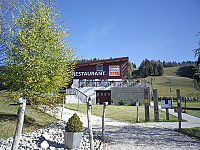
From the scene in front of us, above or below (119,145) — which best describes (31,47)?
above

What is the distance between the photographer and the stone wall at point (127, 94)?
25.6 m

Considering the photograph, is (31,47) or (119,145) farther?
(31,47)

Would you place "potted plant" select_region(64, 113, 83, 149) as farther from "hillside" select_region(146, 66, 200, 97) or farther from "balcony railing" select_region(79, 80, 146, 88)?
"hillside" select_region(146, 66, 200, 97)

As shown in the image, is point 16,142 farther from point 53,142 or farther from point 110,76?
point 110,76

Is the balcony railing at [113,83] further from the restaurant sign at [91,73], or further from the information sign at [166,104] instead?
the information sign at [166,104]

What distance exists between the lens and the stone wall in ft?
84.0

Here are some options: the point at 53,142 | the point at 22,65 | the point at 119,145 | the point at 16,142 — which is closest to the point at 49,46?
Answer: the point at 22,65

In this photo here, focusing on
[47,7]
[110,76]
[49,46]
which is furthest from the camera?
[110,76]

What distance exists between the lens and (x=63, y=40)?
939 centimetres

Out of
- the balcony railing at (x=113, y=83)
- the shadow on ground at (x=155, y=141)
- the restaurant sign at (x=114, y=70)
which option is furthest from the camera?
the restaurant sign at (x=114, y=70)

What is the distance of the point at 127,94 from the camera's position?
25.8 meters

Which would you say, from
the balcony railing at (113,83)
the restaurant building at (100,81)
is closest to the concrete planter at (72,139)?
the restaurant building at (100,81)

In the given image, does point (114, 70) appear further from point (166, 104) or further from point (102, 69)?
point (166, 104)

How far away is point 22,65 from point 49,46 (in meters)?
1.62
